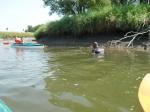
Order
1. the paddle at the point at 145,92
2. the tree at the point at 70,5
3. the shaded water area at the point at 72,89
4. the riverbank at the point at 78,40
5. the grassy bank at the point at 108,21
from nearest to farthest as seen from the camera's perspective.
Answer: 1. the paddle at the point at 145,92
2. the shaded water area at the point at 72,89
3. the grassy bank at the point at 108,21
4. the riverbank at the point at 78,40
5. the tree at the point at 70,5

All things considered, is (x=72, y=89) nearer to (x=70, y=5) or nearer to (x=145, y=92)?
(x=145, y=92)

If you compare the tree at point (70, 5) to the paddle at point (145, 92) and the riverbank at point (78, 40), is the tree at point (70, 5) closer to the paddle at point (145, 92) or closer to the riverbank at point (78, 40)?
the riverbank at point (78, 40)

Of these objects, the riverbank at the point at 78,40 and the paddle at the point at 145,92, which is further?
the riverbank at the point at 78,40

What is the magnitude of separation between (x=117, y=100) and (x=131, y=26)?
1711cm

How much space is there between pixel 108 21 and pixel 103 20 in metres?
0.54

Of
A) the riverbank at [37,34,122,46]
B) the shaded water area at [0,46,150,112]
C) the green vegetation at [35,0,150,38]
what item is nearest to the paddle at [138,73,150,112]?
the shaded water area at [0,46,150,112]

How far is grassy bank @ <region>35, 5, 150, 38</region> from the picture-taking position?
23.5 meters

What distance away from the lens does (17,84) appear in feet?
30.5

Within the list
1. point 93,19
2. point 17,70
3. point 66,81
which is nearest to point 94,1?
point 93,19

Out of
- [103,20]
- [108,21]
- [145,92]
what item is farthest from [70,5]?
[145,92]

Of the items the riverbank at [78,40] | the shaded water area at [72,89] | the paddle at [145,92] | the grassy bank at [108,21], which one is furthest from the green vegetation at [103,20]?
the paddle at [145,92]

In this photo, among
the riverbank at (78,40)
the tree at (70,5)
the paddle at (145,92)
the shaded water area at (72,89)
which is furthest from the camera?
the tree at (70,5)

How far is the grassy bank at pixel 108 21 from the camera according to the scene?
23.5 meters

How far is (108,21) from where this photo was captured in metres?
25.1
